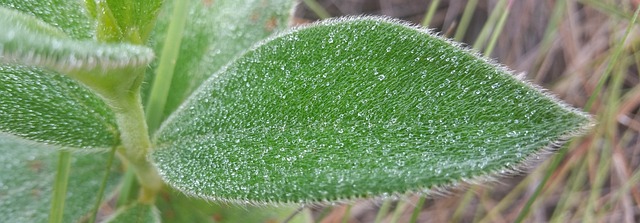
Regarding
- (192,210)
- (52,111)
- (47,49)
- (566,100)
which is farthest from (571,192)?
(47,49)

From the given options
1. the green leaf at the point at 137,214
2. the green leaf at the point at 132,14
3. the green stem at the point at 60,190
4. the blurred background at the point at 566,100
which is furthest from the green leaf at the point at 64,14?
the blurred background at the point at 566,100

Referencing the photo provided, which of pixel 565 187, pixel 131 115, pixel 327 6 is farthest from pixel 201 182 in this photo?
pixel 327 6

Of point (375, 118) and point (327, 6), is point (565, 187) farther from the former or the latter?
point (375, 118)

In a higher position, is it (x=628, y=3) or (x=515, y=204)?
(x=628, y=3)

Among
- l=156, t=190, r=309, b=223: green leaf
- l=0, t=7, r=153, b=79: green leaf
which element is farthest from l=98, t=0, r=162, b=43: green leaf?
l=156, t=190, r=309, b=223: green leaf

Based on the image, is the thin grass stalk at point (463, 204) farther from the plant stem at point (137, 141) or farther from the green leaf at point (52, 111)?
the green leaf at point (52, 111)
